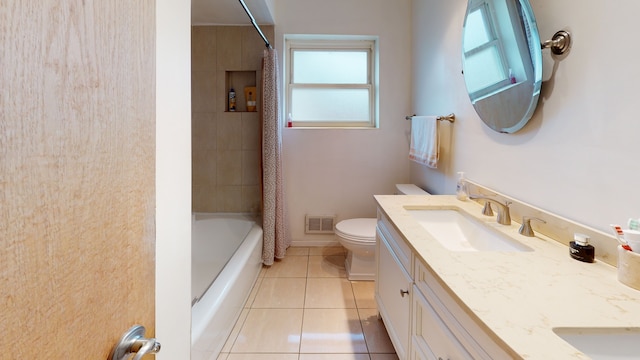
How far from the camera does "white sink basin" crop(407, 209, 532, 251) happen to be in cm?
127

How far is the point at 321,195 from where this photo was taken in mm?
3014

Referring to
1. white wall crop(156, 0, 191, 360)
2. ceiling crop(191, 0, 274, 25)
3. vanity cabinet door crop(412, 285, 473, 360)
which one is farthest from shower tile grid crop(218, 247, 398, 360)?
ceiling crop(191, 0, 274, 25)

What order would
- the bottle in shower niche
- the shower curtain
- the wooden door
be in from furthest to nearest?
the bottle in shower niche
the shower curtain
the wooden door

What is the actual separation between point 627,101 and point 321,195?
2.33 meters

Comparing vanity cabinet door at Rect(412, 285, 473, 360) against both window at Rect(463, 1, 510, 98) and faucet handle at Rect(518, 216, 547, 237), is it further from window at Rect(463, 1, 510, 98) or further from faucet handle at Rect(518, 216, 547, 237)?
window at Rect(463, 1, 510, 98)

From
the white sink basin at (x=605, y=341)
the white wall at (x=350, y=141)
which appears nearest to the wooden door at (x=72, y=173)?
the white sink basin at (x=605, y=341)

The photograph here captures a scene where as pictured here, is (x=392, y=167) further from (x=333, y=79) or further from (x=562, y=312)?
(x=562, y=312)

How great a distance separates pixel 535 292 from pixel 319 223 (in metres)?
2.36

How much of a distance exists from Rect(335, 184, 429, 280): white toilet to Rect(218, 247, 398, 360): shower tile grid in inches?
3.3

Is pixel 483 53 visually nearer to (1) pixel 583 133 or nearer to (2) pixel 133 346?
(1) pixel 583 133

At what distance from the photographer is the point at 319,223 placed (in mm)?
3041

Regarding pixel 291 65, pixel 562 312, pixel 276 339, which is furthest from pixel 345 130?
pixel 562 312

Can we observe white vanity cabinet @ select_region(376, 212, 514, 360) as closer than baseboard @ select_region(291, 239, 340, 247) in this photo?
Yes

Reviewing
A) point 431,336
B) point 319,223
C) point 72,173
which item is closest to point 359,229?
point 319,223
